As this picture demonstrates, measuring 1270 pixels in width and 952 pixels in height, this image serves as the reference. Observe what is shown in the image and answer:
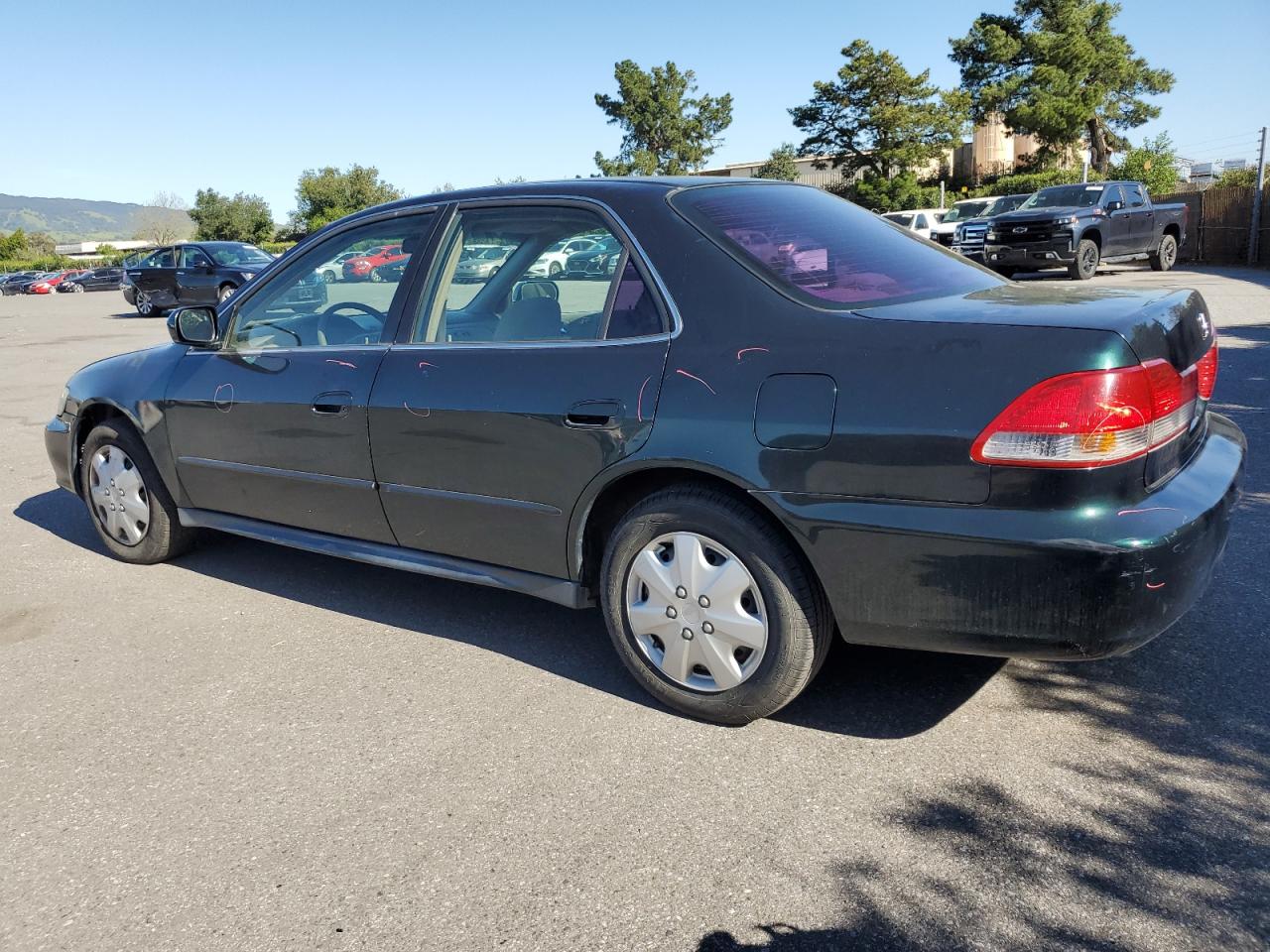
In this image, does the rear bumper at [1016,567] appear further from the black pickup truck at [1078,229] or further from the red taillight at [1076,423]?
the black pickup truck at [1078,229]

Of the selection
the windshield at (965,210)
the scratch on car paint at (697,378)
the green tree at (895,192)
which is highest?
the green tree at (895,192)

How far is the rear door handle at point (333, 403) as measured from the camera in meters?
3.97

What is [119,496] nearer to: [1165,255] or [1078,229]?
[1078,229]

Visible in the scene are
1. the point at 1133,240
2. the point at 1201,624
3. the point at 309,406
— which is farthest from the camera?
the point at 1133,240

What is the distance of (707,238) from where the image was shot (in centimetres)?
328

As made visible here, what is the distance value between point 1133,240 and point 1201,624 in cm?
2002

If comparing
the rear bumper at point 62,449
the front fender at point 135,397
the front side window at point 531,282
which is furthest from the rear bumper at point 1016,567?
the rear bumper at point 62,449

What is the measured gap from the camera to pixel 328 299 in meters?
4.44

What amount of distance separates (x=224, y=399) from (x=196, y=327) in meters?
0.38

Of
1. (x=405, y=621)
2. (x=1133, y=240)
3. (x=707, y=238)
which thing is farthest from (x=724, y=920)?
(x=1133, y=240)

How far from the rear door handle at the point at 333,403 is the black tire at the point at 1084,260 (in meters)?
18.5

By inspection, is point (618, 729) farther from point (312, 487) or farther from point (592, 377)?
point (312, 487)

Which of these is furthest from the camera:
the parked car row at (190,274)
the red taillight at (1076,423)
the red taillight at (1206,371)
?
the parked car row at (190,274)

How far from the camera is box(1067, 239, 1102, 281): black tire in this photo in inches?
775
